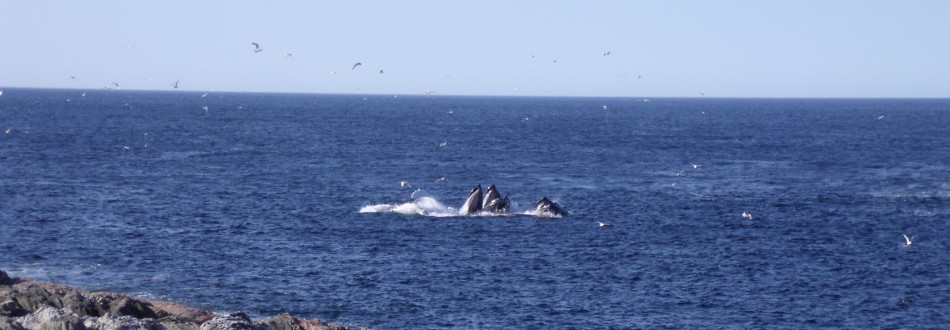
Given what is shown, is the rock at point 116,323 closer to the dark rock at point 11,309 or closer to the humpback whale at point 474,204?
the dark rock at point 11,309

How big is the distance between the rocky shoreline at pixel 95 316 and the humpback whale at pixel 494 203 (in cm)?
3092

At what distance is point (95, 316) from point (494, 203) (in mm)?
36942

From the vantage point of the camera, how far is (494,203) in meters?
58.4

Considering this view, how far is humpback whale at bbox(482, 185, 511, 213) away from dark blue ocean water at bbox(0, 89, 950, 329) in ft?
3.70

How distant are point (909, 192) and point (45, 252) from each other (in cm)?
5253

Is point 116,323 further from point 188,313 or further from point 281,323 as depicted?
point 188,313

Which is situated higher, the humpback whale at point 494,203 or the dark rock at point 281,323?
the dark rock at point 281,323

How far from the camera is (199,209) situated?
2295 inches

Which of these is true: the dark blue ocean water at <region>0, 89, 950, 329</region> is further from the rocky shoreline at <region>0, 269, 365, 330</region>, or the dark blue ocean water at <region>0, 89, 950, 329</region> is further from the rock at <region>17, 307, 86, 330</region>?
the rock at <region>17, 307, 86, 330</region>

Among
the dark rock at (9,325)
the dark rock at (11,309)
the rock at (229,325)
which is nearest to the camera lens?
the dark rock at (9,325)

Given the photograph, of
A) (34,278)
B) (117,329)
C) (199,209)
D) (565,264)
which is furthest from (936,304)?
(199,209)

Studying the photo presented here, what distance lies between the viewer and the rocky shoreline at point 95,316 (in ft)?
61.4

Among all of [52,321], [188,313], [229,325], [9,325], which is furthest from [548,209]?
[9,325]

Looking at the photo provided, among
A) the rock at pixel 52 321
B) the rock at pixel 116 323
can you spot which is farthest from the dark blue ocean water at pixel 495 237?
the rock at pixel 52 321
